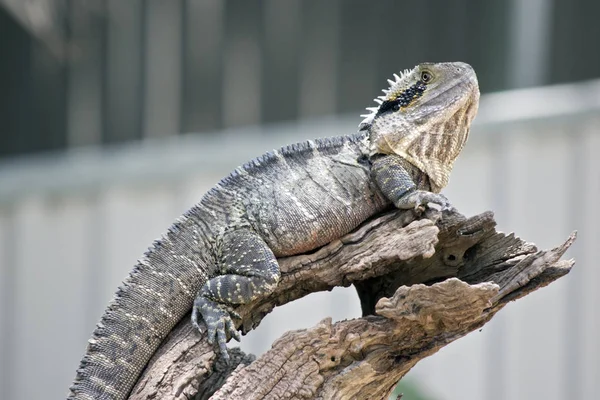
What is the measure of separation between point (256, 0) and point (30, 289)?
4361 millimetres

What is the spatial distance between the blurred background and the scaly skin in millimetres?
4814

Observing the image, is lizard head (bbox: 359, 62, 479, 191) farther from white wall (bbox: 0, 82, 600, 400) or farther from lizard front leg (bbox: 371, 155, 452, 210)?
white wall (bbox: 0, 82, 600, 400)

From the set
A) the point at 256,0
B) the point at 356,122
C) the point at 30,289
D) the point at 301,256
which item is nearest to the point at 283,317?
the point at 356,122

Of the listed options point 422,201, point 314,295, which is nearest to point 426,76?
point 422,201

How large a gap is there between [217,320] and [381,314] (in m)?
0.98

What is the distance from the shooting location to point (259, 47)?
10836 millimetres

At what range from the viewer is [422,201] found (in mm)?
5238

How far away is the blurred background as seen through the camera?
34.2ft

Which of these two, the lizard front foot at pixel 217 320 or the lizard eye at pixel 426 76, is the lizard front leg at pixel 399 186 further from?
the lizard front foot at pixel 217 320

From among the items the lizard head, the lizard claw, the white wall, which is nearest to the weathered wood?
the lizard claw

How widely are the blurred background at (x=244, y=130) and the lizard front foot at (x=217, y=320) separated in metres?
5.05

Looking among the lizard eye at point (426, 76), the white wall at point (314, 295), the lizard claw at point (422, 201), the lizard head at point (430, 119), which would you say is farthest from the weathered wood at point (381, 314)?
the white wall at point (314, 295)

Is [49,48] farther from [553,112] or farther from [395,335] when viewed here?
[395,335]

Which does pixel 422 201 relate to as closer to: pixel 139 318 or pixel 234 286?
pixel 234 286
